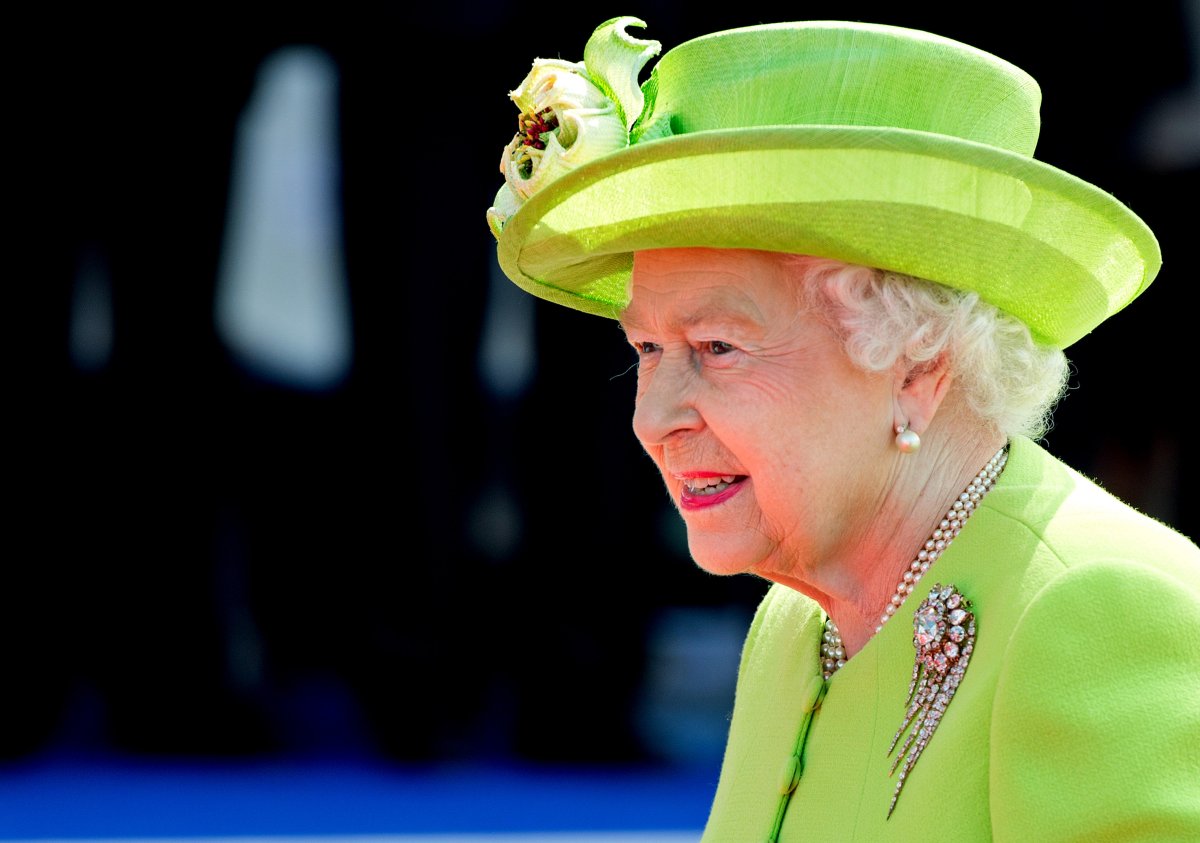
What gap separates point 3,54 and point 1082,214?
4927 millimetres

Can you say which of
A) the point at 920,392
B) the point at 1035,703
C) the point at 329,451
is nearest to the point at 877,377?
the point at 920,392

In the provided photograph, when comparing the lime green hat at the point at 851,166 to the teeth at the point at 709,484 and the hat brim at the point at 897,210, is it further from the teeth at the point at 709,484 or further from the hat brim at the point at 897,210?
the teeth at the point at 709,484

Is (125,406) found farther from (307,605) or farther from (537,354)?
(537,354)

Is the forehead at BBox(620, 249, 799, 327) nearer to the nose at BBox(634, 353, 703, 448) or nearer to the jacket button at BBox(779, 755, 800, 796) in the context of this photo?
the nose at BBox(634, 353, 703, 448)

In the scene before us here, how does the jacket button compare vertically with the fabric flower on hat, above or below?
below

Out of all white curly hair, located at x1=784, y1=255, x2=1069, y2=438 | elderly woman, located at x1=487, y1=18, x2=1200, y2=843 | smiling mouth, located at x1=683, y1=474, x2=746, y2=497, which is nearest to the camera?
elderly woman, located at x1=487, y1=18, x2=1200, y2=843

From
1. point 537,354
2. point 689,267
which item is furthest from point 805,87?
point 537,354

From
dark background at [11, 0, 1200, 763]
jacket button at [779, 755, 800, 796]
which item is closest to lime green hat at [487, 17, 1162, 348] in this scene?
jacket button at [779, 755, 800, 796]

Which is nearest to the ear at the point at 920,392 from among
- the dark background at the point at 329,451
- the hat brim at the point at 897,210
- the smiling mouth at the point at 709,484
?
the hat brim at the point at 897,210

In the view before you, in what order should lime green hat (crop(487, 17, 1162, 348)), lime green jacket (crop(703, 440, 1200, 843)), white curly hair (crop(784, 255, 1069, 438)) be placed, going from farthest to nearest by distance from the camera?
white curly hair (crop(784, 255, 1069, 438)), lime green hat (crop(487, 17, 1162, 348)), lime green jacket (crop(703, 440, 1200, 843))

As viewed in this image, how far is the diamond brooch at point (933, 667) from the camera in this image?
1773 millimetres

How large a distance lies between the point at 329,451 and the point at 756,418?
13.9 ft

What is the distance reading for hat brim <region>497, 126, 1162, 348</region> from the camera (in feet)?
5.86

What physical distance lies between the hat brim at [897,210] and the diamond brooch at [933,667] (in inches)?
15.8
